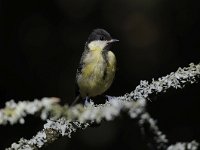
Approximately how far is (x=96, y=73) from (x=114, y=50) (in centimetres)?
228

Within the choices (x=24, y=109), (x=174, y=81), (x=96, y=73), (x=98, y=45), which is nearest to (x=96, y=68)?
(x=96, y=73)

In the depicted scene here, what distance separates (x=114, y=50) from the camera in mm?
6316

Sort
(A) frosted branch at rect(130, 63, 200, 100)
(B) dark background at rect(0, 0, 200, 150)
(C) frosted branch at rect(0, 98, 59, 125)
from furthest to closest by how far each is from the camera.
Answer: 1. (B) dark background at rect(0, 0, 200, 150)
2. (A) frosted branch at rect(130, 63, 200, 100)
3. (C) frosted branch at rect(0, 98, 59, 125)

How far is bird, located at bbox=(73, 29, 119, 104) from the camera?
4027mm

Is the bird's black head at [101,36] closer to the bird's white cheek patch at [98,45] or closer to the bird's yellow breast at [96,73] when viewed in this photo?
the bird's white cheek patch at [98,45]

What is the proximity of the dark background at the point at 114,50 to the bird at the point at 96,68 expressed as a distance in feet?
5.89

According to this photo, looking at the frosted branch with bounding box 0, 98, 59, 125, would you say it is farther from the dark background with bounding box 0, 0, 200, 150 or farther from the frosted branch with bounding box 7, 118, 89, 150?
the dark background with bounding box 0, 0, 200, 150

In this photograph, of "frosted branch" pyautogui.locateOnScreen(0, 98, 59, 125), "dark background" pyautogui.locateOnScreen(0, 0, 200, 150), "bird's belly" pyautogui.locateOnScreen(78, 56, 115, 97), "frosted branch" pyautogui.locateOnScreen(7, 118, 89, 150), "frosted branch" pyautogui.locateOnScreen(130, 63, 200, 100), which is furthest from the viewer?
"dark background" pyautogui.locateOnScreen(0, 0, 200, 150)

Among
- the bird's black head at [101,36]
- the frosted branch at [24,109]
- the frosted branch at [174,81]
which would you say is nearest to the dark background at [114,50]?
the bird's black head at [101,36]

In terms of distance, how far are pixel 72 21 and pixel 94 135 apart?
137 centimetres

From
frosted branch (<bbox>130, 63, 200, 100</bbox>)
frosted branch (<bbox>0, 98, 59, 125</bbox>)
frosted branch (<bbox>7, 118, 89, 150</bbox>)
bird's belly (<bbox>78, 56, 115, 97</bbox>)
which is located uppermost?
bird's belly (<bbox>78, 56, 115, 97</bbox>)

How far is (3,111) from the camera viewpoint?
145 cm

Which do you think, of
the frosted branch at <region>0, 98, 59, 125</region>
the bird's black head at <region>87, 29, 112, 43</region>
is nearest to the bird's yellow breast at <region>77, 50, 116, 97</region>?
the bird's black head at <region>87, 29, 112, 43</region>

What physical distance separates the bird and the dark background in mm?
1797
